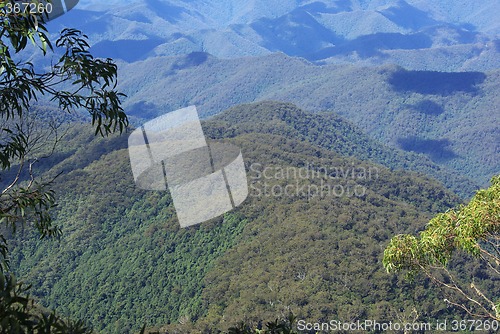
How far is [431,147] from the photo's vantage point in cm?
11112

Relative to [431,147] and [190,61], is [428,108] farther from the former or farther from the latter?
[190,61]

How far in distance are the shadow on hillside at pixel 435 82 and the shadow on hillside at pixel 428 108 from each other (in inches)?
177

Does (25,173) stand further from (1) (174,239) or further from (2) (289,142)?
(2) (289,142)

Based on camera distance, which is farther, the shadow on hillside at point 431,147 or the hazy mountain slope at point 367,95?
the hazy mountain slope at point 367,95

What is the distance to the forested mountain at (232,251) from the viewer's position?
23359mm

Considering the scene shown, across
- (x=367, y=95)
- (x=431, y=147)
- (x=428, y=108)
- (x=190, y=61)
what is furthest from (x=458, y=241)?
(x=190, y=61)

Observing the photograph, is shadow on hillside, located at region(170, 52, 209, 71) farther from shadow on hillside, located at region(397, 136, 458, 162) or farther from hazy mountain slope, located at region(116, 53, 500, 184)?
shadow on hillside, located at region(397, 136, 458, 162)

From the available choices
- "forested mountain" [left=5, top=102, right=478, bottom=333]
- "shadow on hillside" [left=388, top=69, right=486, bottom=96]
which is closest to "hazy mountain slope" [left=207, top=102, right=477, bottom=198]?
"forested mountain" [left=5, top=102, right=478, bottom=333]

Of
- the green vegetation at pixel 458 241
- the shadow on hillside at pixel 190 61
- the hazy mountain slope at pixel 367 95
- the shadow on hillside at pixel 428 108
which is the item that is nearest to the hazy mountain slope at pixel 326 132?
the hazy mountain slope at pixel 367 95

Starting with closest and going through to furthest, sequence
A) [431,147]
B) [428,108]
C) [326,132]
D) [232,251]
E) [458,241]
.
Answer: [458,241], [232,251], [326,132], [431,147], [428,108]

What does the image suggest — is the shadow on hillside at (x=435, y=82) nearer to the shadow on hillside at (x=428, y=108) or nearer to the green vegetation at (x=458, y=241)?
the shadow on hillside at (x=428, y=108)

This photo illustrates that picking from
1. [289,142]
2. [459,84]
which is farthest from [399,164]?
[459,84]

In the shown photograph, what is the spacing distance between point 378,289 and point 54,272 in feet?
64.2

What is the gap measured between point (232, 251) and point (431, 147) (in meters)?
92.1
